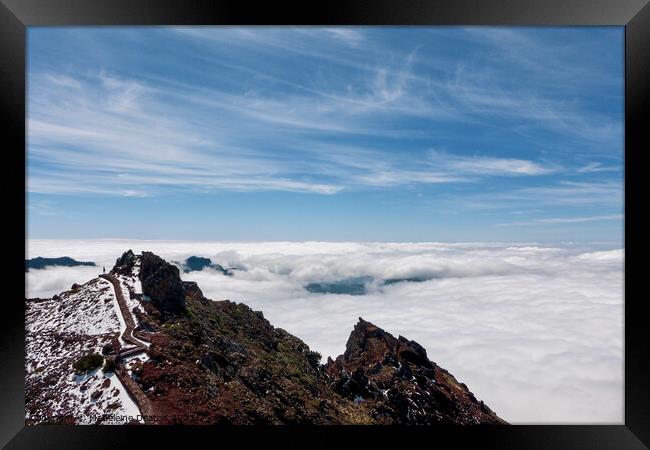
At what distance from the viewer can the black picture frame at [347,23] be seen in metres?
2.98

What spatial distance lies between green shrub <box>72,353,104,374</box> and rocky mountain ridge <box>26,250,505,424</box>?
17cm

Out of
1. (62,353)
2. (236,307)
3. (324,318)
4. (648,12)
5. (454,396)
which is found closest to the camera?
(648,12)

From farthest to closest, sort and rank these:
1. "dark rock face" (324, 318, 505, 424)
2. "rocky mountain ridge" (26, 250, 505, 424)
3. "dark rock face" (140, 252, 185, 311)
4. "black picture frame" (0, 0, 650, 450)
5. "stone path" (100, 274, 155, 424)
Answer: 1. "dark rock face" (324, 318, 505, 424)
2. "dark rock face" (140, 252, 185, 311)
3. "rocky mountain ridge" (26, 250, 505, 424)
4. "stone path" (100, 274, 155, 424)
5. "black picture frame" (0, 0, 650, 450)

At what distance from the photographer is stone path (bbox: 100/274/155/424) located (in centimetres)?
657

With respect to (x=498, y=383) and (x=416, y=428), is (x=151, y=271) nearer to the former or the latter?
(x=416, y=428)

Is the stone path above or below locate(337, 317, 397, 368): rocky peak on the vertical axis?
above

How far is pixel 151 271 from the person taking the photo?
14312 millimetres

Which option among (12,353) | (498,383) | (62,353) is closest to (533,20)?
(12,353)

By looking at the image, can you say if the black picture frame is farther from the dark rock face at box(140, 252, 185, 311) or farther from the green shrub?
the dark rock face at box(140, 252, 185, 311)

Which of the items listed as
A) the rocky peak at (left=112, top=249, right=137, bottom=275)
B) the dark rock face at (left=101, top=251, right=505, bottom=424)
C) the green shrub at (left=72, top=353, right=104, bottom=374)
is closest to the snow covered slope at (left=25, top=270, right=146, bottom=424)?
the green shrub at (left=72, top=353, right=104, bottom=374)

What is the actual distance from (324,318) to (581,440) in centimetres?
6895

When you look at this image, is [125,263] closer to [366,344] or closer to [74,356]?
[74,356]

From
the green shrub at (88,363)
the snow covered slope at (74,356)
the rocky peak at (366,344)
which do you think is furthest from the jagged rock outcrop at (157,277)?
the rocky peak at (366,344)

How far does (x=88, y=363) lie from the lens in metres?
8.23
